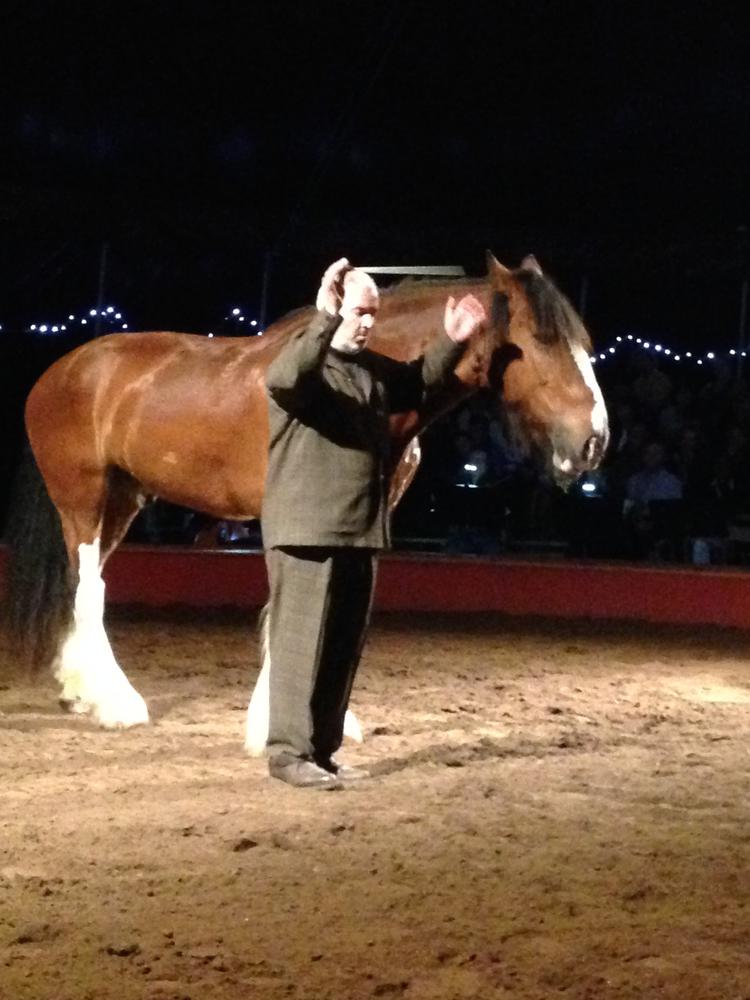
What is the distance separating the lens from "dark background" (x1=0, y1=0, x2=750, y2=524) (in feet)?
42.5

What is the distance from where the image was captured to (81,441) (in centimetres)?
599

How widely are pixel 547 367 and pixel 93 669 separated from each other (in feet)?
7.79

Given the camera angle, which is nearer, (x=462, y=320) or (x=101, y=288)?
(x=462, y=320)

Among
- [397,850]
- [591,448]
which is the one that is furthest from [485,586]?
[397,850]

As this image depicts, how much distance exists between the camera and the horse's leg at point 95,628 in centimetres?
563

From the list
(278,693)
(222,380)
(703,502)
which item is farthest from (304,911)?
(703,502)

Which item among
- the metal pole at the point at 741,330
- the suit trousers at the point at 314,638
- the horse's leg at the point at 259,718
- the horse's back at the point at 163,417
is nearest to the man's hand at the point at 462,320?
the suit trousers at the point at 314,638

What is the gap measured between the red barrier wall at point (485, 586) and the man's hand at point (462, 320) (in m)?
4.98

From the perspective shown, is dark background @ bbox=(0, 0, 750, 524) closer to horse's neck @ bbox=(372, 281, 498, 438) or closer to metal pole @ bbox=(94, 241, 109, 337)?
metal pole @ bbox=(94, 241, 109, 337)

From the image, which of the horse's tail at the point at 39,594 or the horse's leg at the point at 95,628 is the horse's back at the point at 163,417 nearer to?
the horse's leg at the point at 95,628

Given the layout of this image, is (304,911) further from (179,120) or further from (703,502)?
(179,120)

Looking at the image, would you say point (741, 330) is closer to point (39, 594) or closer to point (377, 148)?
point (377, 148)

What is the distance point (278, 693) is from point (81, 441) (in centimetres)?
191

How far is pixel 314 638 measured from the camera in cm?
454
